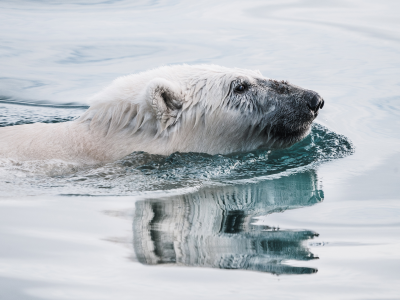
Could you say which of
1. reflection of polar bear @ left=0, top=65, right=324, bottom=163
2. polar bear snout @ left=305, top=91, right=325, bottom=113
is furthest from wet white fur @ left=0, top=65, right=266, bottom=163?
polar bear snout @ left=305, top=91, right=325, bottom=113

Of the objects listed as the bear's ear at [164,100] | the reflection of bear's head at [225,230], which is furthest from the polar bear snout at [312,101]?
the bear's ear at [164,100]

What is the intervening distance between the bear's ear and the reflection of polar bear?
0.01 meters

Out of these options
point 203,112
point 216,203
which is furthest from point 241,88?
point 216,203

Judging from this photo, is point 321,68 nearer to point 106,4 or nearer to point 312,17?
point 312,17

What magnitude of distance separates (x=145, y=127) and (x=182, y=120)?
400 mm

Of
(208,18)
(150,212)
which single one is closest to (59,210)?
(150,212)

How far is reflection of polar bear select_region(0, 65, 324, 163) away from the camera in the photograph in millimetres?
6227

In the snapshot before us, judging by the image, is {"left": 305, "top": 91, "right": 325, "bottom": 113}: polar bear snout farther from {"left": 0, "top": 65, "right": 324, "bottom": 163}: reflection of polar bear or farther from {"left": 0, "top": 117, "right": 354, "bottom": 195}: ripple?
{"left": 0, "top": 117, "right": 354, "bottom": 195}: ripple

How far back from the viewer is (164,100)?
613 cm

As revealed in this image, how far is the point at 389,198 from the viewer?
5684 millimetres

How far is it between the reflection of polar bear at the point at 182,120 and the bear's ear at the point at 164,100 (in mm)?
11

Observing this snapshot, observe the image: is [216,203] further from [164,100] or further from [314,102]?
[314,102]

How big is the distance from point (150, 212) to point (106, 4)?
11.4 meters

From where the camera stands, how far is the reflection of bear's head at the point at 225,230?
13.4 feet
